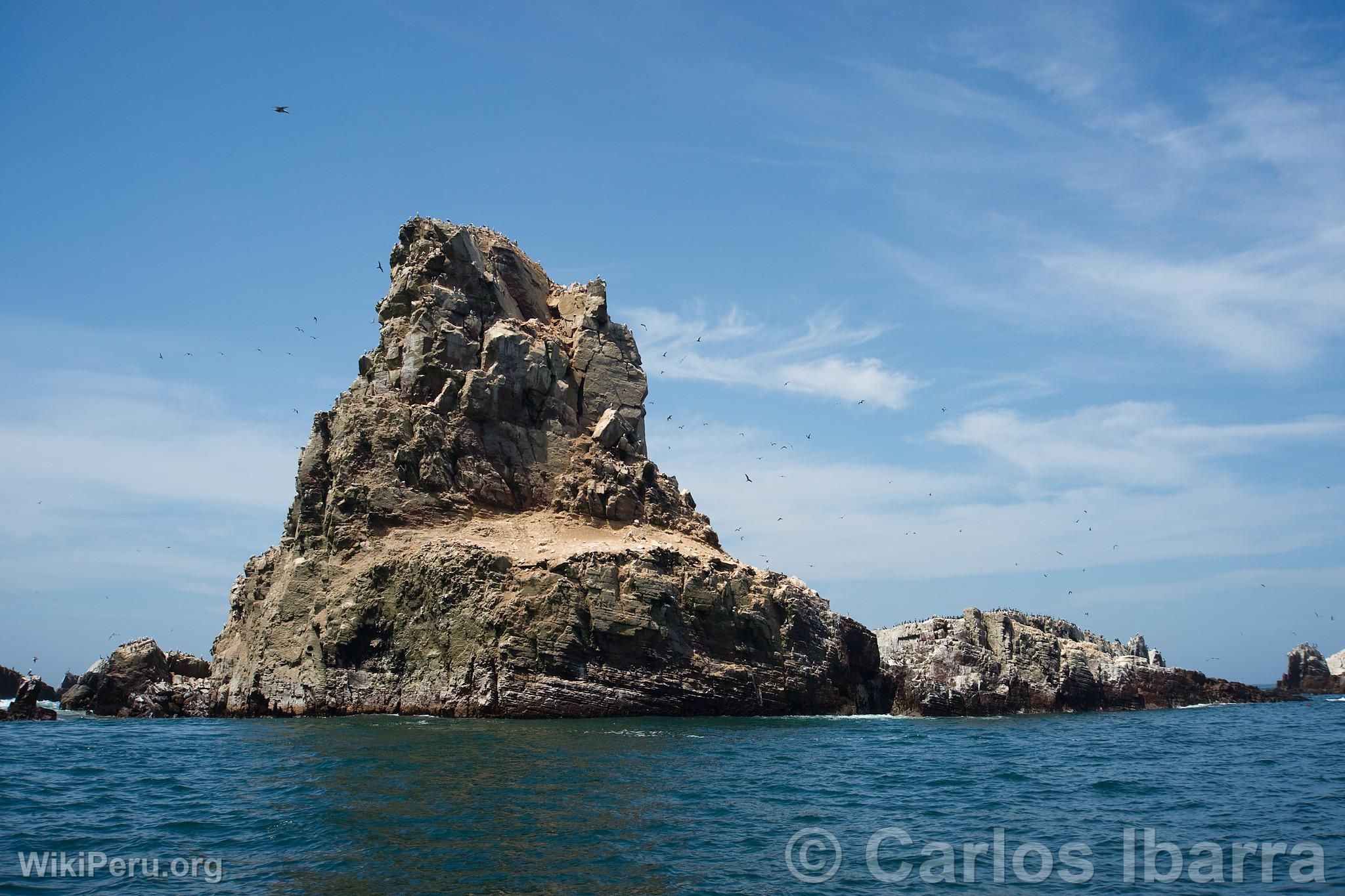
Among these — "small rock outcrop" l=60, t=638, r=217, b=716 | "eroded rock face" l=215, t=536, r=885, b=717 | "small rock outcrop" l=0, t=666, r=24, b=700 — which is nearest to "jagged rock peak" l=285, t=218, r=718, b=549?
"eroded rock face" l=215, t=536, r=885, b=717

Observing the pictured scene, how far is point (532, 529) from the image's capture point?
50125mm

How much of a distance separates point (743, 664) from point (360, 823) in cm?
2873

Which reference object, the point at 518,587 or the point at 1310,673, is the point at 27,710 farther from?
the point at 1310,673

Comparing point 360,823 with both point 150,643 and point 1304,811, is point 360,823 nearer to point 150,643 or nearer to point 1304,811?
point 1304,811

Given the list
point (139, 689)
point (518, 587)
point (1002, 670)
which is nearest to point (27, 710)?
point (139, 689)

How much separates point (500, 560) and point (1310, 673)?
90.5 meters

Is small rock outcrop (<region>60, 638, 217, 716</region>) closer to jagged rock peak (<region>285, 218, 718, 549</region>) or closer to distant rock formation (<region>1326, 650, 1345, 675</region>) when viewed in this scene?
jagged rock peak (<region>285, 218, 718, 549</region>)

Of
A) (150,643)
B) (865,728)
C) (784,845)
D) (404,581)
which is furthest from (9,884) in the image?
(150,643)

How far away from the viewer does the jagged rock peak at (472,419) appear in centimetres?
4981

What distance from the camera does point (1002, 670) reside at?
5619cm

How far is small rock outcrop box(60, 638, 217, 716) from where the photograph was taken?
164ft

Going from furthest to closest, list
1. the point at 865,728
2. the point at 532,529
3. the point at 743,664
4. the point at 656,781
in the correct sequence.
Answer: the point at 532,529, the point at 743,664, the point at 865,728, the point at 656,781

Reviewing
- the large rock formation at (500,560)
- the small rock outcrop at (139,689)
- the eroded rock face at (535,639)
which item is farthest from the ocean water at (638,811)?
the small rock outcrop at (139,689)

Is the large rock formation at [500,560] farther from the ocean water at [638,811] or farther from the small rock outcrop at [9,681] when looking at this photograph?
the small rock outcrop at [9,681]
